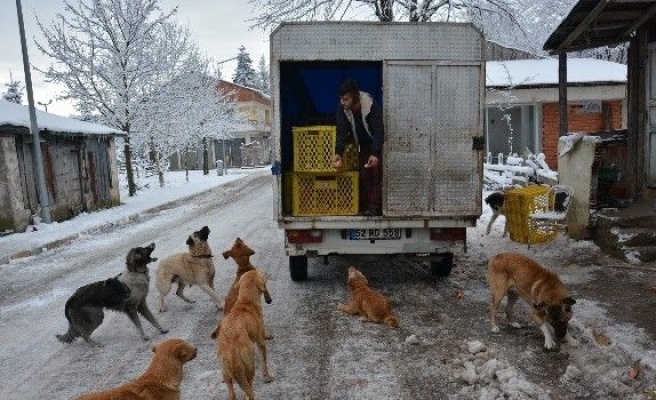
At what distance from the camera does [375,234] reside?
679 centimetres

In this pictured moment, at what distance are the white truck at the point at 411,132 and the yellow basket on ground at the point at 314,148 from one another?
13cm

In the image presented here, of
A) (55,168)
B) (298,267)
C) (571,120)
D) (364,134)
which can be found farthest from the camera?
(571,120)

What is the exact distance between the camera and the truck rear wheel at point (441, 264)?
7057 mm

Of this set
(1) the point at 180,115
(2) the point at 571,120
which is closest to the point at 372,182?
(2) the point at 571,120

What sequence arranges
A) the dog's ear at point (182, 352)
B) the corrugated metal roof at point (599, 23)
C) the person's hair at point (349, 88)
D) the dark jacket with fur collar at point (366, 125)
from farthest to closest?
the corrugated metal roof at point (599, 23)
the person's hair at point (349, 88)
the dark jacket with fur collar at point (366, 125)
the dog's ear at point (182, 352)

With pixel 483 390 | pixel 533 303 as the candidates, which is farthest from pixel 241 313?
pixel 533 303

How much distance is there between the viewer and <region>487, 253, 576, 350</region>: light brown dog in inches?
183

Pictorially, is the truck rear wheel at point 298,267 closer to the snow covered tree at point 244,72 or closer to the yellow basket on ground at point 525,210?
the yellow basket on ground at point 525,210

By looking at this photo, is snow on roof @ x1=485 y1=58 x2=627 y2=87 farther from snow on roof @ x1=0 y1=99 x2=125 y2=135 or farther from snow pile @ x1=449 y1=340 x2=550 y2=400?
snow pile @ x1=449 y1=340 x2=550 y2=400

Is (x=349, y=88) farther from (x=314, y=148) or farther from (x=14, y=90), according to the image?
(x=14, y=90)

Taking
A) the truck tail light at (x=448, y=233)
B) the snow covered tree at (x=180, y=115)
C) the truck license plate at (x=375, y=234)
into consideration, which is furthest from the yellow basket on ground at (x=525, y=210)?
the snow covered tree at (x=180, y=115)

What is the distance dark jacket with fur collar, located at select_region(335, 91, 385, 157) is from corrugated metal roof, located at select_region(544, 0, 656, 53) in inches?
154

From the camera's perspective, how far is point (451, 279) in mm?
7336

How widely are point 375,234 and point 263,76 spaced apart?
7904cm
